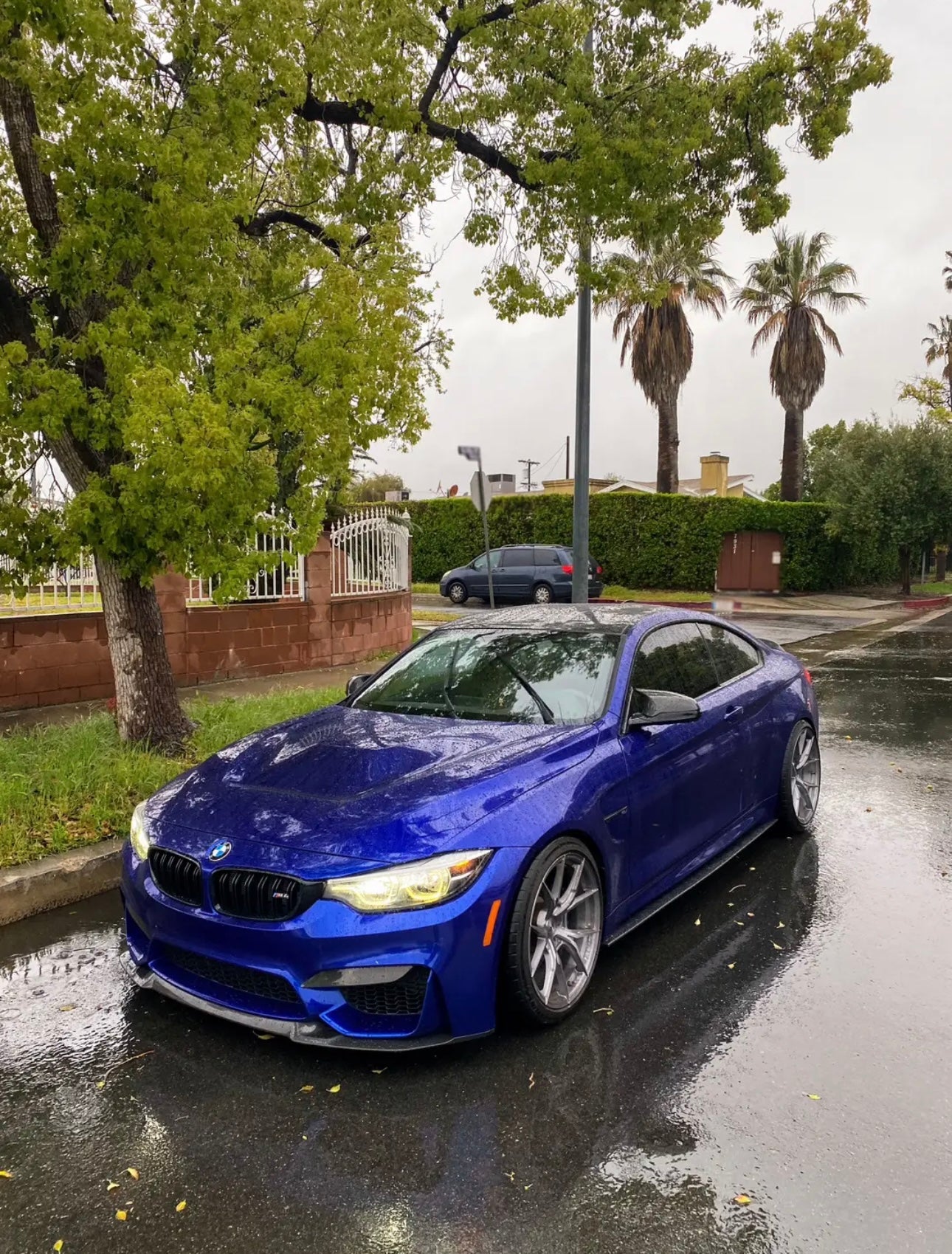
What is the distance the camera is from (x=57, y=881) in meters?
4.76

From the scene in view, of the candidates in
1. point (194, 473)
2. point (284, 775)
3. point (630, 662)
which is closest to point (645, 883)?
point (630, 662)

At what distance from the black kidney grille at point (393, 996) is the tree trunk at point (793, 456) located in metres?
32.7

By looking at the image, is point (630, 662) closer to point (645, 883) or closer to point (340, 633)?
point (645, 883)

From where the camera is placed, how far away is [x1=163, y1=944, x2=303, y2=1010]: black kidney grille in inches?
121

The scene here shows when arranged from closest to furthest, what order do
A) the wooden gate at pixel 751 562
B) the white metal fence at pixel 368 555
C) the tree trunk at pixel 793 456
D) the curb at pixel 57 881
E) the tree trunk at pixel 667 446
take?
1. the curb at pixel 57 881
2. the white metal fence at pixel 368 555
3. the wooden gate at pixel 751 562
4. the tree trunk at pixel 667 446
5. the tree trunk at pixel 793 456

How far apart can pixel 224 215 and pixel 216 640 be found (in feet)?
17.1

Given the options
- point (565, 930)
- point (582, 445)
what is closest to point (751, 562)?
point (582, 445)

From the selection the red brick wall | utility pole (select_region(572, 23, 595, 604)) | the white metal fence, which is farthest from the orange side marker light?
the white metal fence

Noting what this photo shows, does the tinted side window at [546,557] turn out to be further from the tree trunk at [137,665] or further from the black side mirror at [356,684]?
the black side mirror at [356,684]

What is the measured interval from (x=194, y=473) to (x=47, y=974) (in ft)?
8.73

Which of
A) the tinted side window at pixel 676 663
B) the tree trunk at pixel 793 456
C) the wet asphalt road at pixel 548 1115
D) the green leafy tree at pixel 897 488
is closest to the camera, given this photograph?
the wet asphalt road at pixel 548 1115

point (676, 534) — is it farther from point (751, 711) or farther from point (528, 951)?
point (528, 951)

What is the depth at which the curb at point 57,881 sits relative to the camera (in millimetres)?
4590

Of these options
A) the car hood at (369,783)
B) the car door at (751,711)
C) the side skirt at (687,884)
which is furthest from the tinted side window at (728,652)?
the car hood at (369,783)
